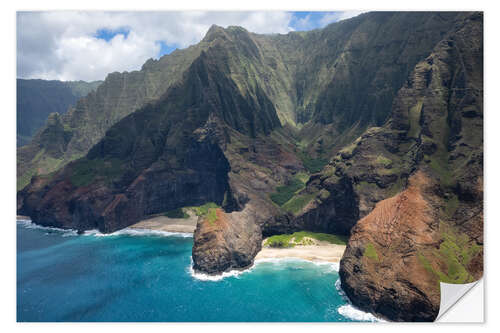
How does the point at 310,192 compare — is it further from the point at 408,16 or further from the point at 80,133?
the point at 80,133

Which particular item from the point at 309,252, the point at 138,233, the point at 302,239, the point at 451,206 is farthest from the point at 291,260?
the point at 138,233

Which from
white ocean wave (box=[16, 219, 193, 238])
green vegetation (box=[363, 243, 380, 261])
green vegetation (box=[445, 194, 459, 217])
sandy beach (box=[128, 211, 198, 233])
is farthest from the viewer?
sandy beach (box=[128, 211, 198, 233])

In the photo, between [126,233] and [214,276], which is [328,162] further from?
[126,233]

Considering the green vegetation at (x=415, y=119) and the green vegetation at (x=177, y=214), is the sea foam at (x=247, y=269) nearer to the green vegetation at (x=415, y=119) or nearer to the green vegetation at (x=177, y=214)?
the green vegetation at (x=415, y=119)

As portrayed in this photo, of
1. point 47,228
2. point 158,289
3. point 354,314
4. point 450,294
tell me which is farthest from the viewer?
point 47,228

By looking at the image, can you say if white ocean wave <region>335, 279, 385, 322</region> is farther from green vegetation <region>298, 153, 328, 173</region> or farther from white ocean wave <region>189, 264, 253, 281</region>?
green vegetation <region>298, 153, 328, 173</region>

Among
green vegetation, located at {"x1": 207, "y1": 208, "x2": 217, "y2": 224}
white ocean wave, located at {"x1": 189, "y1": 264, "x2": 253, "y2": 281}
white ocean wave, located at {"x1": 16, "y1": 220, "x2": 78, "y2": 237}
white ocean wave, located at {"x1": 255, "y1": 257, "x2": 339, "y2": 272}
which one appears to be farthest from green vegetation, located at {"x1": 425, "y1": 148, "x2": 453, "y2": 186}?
white ocean wave, located at {"x1": 16, "y1": 220, "x2": 78, "y2": 237}
